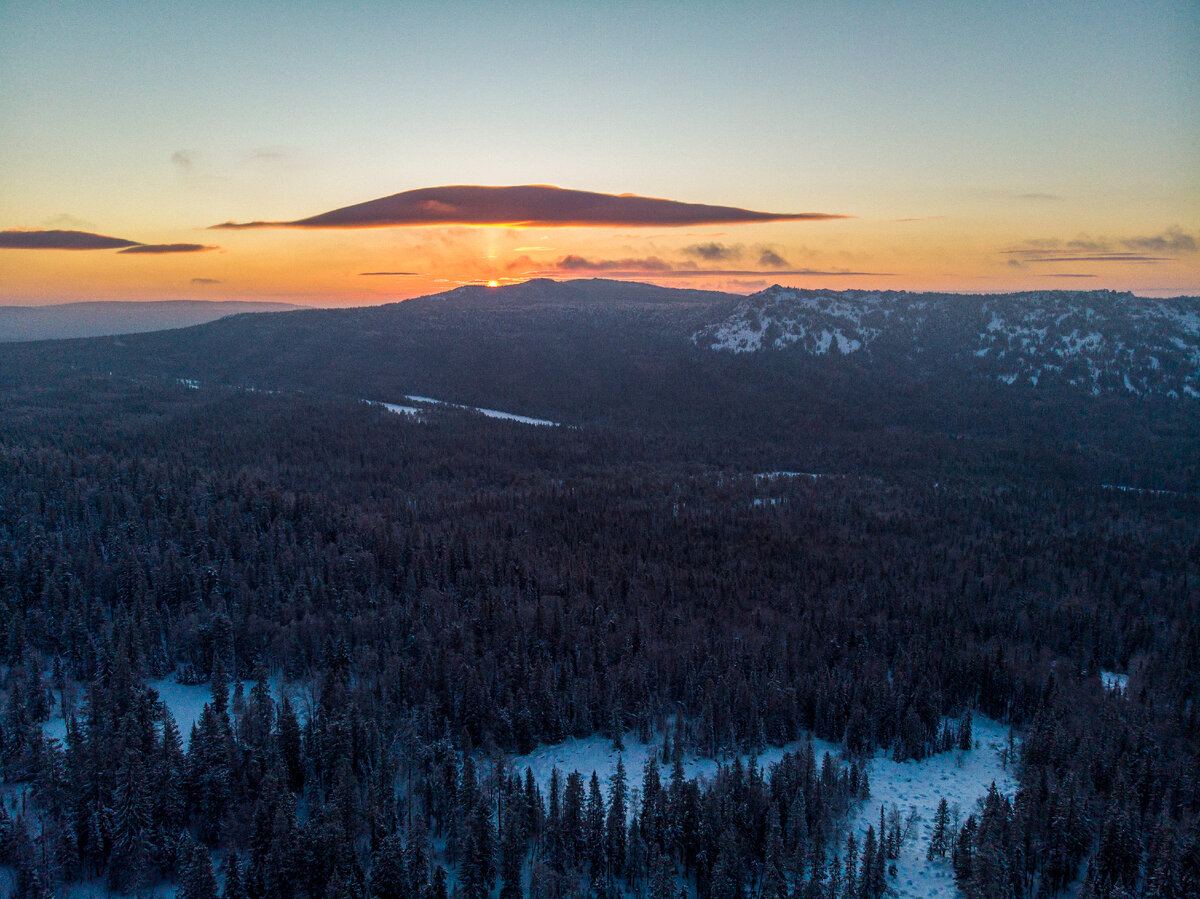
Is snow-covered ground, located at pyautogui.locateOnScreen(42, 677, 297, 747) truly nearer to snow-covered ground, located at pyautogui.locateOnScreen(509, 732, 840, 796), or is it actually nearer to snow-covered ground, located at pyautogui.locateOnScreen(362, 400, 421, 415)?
snow-covered ground, located at pyautogui.locateOnScreen(509, 732, 840, 796)

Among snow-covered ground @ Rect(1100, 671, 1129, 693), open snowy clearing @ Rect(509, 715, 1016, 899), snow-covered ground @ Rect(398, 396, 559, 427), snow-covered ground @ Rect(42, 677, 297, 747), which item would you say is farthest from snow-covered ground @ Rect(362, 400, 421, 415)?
snow-covered ground @ Rect(1100, 671, 1129, 693)

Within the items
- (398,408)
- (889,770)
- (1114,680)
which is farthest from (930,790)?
(398,408)

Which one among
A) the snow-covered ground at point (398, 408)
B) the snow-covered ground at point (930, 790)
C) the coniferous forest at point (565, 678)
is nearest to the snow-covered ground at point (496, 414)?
the snow-covered ground at point (398, 408)

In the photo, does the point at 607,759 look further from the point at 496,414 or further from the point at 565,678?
the point at 496,414

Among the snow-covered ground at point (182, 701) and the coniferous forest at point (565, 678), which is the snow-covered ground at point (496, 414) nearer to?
the coniferous forest at point (565, 678)

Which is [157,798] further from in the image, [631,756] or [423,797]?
[631,756]

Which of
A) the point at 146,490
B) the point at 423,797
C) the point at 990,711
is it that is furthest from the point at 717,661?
the point at 146,490
